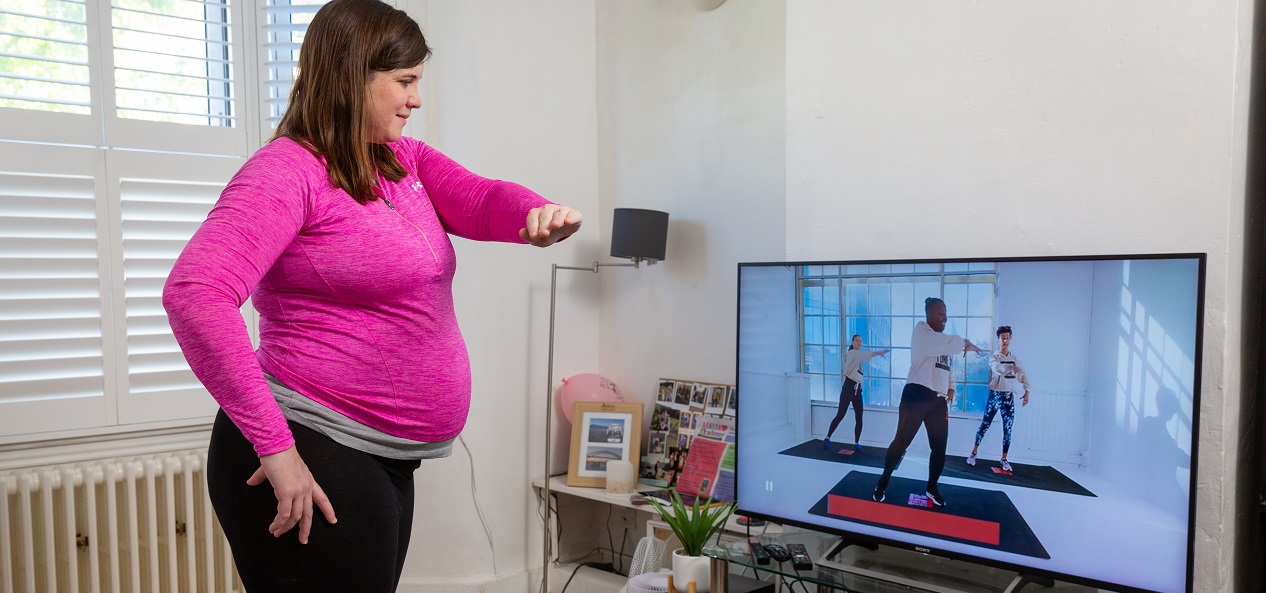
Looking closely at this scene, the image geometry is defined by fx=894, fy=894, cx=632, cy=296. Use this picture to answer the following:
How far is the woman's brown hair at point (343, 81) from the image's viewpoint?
1.20m

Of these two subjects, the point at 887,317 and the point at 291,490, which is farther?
the point at 887,317

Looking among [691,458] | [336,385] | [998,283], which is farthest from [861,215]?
[336,385]

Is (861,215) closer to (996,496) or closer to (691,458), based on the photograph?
(996,496)

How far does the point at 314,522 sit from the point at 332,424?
126 mm

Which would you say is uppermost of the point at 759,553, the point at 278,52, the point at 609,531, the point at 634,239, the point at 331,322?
the point at 278,52

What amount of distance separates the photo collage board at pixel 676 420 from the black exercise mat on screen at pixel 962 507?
935mm

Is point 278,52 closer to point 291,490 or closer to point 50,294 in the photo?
point 50,294

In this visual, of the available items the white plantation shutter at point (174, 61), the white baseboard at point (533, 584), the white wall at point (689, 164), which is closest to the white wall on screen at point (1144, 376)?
the white wall at point (689, 164)

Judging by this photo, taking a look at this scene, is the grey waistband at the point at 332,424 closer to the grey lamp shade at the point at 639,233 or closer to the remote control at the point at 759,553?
the remote control at the point at 759,553

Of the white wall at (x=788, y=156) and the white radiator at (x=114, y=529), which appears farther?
the white radiator at (x=114, y=529)

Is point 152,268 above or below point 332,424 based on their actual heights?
above

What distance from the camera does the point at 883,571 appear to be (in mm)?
1958

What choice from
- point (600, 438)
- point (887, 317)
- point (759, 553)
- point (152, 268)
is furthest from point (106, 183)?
point (887, 317)

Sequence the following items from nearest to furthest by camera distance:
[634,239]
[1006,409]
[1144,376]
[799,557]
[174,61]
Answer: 1. [1144,376]
2. [1006,409]
3. [799,557]
4. [174,61]
5. [634,239]
